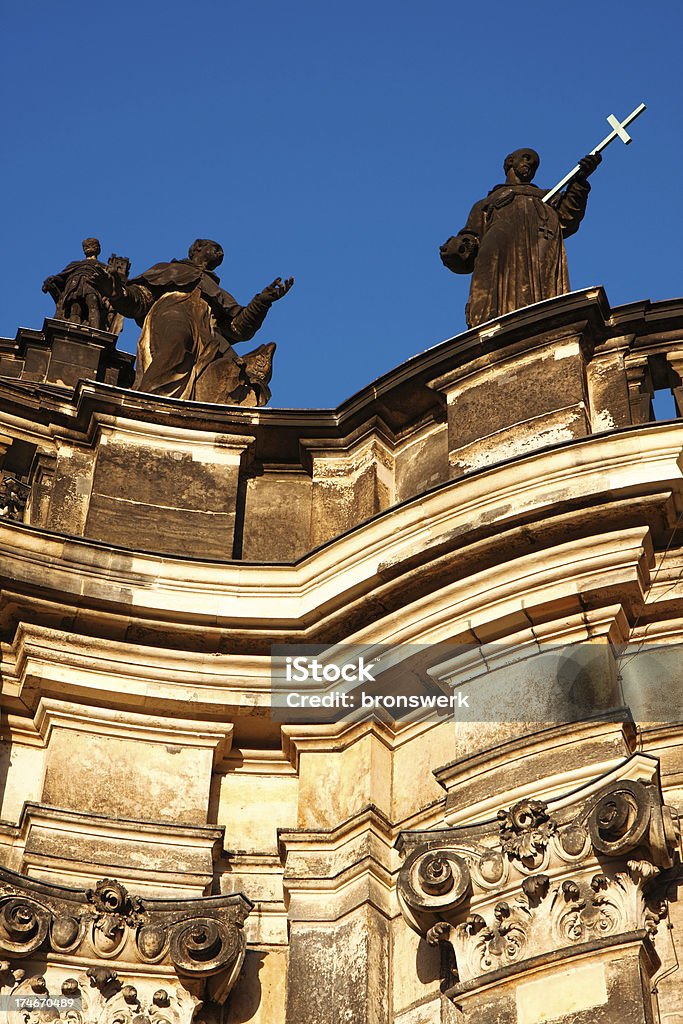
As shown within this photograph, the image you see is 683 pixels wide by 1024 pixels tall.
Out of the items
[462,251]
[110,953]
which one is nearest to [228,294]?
[462,251]

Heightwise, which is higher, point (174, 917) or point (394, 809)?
point (394, 809)

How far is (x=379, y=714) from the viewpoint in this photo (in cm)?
1008

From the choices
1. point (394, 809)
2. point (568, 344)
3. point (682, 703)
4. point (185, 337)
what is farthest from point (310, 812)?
point (185, 337)

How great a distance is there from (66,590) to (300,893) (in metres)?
2.14

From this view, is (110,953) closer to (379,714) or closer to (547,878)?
(379,714)

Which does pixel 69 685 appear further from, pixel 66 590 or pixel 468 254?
pixel 468 254

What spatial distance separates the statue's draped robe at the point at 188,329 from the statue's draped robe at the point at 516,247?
1627mm

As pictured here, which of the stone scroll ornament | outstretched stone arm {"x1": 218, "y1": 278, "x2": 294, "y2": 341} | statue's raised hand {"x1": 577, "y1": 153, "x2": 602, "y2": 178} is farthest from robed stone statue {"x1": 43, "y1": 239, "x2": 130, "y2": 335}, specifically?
the stone scroll ornament

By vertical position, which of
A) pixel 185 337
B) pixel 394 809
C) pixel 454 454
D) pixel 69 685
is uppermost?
pixel 185 337

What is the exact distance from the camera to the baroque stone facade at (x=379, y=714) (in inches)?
341

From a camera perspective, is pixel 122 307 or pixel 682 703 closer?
pixel 682 703

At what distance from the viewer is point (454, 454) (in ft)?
35.6
